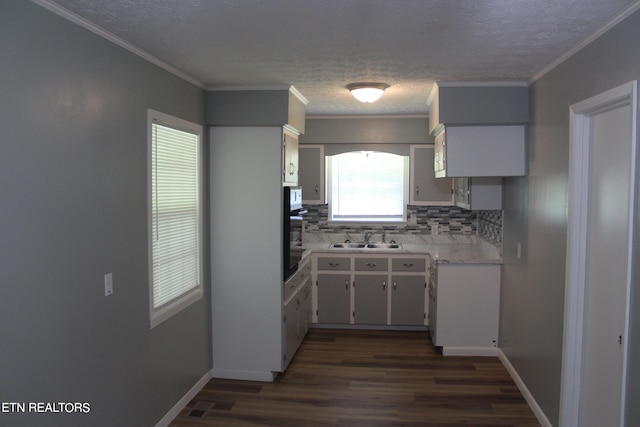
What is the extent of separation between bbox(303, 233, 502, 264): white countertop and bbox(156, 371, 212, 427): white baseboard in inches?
76.4

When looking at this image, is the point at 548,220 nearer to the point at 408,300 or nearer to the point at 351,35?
the point at 351,35

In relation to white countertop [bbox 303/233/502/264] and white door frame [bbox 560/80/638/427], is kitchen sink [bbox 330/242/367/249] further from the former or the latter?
white door frame [bbox 560/80/638/427]

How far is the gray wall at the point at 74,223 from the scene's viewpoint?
196 cm

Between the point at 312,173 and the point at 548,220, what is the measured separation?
3.08 m

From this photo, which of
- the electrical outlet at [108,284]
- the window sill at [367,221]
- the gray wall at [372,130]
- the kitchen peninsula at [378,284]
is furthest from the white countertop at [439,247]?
the electrical outlet at [108,284]

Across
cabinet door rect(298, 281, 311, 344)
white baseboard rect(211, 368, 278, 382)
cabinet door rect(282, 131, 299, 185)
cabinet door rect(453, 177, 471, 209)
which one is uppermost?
cabinet door rect(282, 131, 299, 185)

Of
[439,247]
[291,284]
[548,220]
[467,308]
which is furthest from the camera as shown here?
[439,247]

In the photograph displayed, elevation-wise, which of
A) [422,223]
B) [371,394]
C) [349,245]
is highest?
[422,223]

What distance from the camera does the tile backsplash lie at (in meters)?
5.89

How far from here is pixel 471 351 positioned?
4695mm

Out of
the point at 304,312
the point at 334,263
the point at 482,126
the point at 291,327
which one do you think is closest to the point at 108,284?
the point at 291,327

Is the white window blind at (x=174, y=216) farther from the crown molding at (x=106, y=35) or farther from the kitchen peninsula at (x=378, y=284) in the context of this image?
the kitchen peninsula at (x=378, y=284)

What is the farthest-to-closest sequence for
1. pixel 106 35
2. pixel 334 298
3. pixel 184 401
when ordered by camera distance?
pixel 334 298, pixel 184 401, pixel 106 35

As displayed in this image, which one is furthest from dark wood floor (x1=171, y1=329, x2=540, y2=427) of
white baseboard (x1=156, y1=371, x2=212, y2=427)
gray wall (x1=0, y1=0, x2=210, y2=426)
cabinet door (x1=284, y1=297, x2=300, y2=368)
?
gray wall (x1=0, y1=0, x2=210, y2=426)
